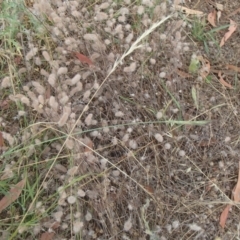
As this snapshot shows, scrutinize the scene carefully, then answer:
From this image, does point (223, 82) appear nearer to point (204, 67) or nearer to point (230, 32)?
point (204, 67)

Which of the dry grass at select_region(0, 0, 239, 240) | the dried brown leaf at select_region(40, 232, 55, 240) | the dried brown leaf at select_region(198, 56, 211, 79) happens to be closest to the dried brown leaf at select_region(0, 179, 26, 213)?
the dry grass at select_region(0, 0, 239, 240)

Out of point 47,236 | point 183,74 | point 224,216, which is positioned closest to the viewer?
point 47,236

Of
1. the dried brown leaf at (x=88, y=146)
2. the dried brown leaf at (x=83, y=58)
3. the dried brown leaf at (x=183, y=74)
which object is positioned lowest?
the dried brown leaf at (x=88, y=146)

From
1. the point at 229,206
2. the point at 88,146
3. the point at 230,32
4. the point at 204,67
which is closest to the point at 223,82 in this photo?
the point at 204,67

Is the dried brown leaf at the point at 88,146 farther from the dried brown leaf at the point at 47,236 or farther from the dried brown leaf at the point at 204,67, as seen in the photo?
the dried brown leaf at the point at 204,67

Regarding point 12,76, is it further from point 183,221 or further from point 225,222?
point 225,222

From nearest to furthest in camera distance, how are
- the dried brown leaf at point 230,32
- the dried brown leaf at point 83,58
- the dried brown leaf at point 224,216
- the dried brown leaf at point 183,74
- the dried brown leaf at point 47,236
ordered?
the dried brown leaf at point 47,236 < the dried brown leaf at point 224,216 < the dried brown leaf at point 83,58 < the dried brown leaf at point 183,74 < the dried brown leaf at point 230,32

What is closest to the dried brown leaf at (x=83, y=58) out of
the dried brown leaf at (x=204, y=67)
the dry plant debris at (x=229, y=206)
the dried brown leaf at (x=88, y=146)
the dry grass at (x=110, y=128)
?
the dry grass at (x=110, y=128)

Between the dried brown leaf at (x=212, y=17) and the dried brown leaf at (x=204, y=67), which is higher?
the dried brown leaf at (x=212, y=17)

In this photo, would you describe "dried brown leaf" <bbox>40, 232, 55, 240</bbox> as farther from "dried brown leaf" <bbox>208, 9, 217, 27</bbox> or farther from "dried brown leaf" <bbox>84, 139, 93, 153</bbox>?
"dried brown leaf" <bbox>208, 9, 217, 27</bbox>
